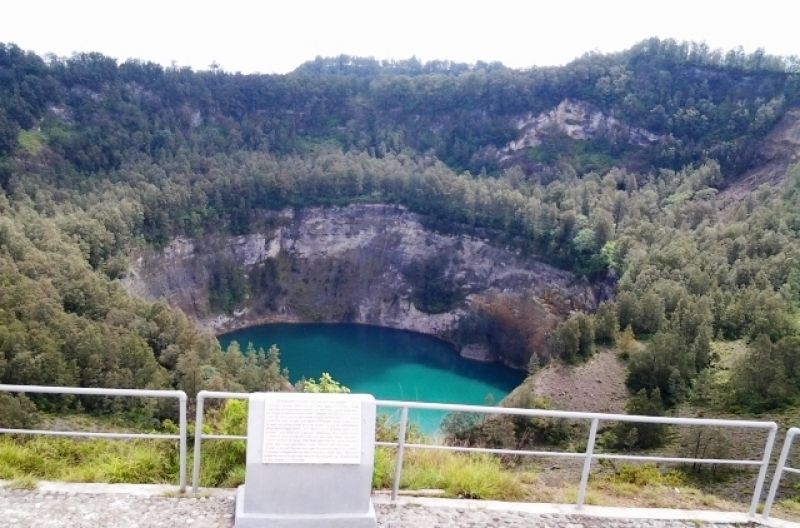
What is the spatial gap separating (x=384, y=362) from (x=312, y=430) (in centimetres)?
4678

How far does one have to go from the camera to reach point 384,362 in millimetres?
52562

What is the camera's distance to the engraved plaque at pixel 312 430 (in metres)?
6.12

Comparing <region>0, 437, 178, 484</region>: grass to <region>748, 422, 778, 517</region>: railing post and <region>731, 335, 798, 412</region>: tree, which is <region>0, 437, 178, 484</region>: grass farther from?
<region>731, 335, 798, 412</region>: tree

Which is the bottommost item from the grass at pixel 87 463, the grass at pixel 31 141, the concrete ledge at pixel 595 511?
the grass at pixel 31 141

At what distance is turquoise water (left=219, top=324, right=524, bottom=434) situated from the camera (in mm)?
46094

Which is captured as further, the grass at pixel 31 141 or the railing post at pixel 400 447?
the grass at pixel 31 141

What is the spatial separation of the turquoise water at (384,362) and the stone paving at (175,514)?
115 feet

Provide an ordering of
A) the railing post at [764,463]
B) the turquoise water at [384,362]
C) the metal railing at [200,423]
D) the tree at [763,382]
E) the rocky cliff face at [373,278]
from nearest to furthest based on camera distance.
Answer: the metal railing at [200,423] → the railing post at [764,463] → the tree at [763,382] → the turquoise water at [384,362] → the rocky cliff face at [373,278]

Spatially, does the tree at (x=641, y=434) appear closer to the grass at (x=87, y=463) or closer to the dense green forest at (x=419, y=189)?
the dense green forest at (x=419, y=189)

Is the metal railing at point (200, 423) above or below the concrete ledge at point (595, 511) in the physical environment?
above

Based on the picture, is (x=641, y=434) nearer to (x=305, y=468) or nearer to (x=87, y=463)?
(x=305, y=468)

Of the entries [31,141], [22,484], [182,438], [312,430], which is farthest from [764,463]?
[31,141]

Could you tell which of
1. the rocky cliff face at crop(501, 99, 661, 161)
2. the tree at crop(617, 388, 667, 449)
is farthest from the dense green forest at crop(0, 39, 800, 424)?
the tree at crop(617, 388, 667, 449)

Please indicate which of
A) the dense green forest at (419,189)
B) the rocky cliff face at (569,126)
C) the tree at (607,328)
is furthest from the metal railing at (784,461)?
the rocky cliff face at (569,126)
